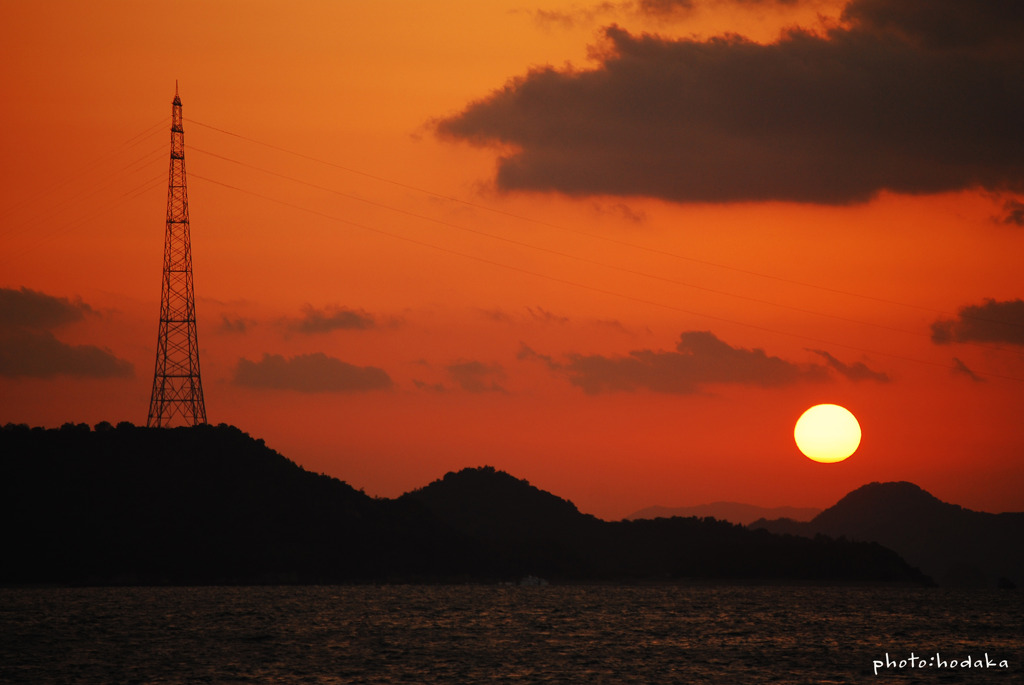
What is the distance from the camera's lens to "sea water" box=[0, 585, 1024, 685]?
89.6 meters

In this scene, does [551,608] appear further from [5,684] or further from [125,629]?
[5,684]

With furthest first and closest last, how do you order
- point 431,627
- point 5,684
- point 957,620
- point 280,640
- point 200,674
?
point 957,620
point 431,627
point 280,640
point 200,674
point 5,684

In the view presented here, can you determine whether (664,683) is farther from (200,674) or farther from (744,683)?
(200,674)

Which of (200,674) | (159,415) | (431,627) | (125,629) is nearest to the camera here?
(200,674)

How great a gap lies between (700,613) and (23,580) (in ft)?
410

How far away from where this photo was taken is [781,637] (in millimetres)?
126188

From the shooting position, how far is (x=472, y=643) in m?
116

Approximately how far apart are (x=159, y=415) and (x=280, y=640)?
144 ft

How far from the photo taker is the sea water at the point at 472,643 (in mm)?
89562

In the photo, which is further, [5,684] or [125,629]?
[125,629]

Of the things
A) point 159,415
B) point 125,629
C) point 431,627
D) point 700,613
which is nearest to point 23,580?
point 159,415

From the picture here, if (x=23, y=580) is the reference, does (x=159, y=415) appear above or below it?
above

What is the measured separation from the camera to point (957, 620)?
163500mm

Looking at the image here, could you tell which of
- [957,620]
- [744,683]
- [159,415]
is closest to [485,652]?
[744,683]
